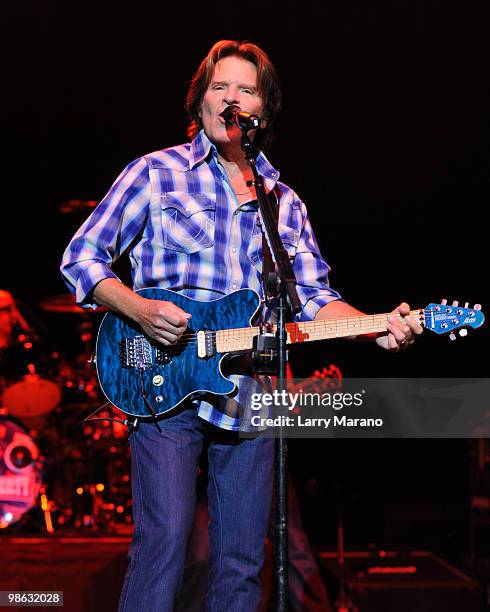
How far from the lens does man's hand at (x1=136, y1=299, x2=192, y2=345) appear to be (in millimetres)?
2150

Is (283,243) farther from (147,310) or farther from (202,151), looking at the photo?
(147,310)

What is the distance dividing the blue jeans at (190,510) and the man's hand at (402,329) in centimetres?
44

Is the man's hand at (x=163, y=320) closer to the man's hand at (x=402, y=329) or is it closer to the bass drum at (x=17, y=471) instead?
the man's hand at (x=402, y=329)

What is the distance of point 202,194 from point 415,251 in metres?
3.43

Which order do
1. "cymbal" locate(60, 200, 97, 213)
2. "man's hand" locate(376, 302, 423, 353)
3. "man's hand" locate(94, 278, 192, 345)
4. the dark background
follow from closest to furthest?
"man's hand" locate(94, 278, 192, 345) → "man's hand" locate(376, 302, 423, 353) → the dark background → "cymbal" locate(60, 200, 97, 213)

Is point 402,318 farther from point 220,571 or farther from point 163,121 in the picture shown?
point 163,121

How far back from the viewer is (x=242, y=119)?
87.0 inches

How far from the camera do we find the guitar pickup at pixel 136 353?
2.28 meters

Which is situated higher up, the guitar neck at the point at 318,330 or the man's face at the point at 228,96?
the man's face at the point at 228,96

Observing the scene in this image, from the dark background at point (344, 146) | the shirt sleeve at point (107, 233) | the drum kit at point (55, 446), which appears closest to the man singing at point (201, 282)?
the shirt sleeve at point (107, 233)

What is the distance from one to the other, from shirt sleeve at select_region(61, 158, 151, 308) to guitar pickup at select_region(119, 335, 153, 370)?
6.3 inches

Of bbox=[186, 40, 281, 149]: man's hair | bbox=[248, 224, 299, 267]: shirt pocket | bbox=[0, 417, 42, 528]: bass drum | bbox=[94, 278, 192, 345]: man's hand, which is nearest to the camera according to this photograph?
bbox=[94, 278, 192, 345]: man's hand

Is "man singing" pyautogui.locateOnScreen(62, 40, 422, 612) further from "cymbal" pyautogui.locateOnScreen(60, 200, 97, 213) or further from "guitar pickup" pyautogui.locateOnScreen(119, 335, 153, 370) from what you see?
"cymbal" pyautogui.locateOnScreen(60, 200, 97, 213)

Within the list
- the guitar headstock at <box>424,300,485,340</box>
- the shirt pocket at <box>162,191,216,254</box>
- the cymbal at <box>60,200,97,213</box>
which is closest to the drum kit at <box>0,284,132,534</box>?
the cymbal at <box>60,200,97,213</box>
